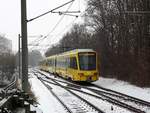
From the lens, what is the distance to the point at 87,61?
34.7 metres

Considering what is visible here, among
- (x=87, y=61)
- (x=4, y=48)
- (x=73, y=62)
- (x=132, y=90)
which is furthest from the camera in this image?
(x=4, y=48)

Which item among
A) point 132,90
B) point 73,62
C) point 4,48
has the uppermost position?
point 4,48

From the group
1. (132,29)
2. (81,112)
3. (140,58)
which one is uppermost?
(132,29)

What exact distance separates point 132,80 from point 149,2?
265 inches

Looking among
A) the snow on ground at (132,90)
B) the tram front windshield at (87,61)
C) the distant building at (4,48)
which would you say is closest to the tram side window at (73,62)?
the tram front windshield at (87,61)

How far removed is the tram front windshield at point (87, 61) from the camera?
114ft

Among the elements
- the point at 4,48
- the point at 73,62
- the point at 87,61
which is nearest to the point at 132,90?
the point at 87,61

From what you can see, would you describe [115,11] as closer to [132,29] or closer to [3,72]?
[132,29]

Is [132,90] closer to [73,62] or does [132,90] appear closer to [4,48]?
[73,62]

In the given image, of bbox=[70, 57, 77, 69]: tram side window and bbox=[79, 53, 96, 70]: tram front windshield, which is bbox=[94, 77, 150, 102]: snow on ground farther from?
bbox=[70, 57, 77, 69]: tram side window

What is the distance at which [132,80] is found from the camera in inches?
1203

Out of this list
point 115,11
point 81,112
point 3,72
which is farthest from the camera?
point 3,72

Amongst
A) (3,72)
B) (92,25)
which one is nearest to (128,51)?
(92,25)

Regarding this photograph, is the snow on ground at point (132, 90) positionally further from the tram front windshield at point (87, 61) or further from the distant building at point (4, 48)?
the distant building at point (4, 48)
